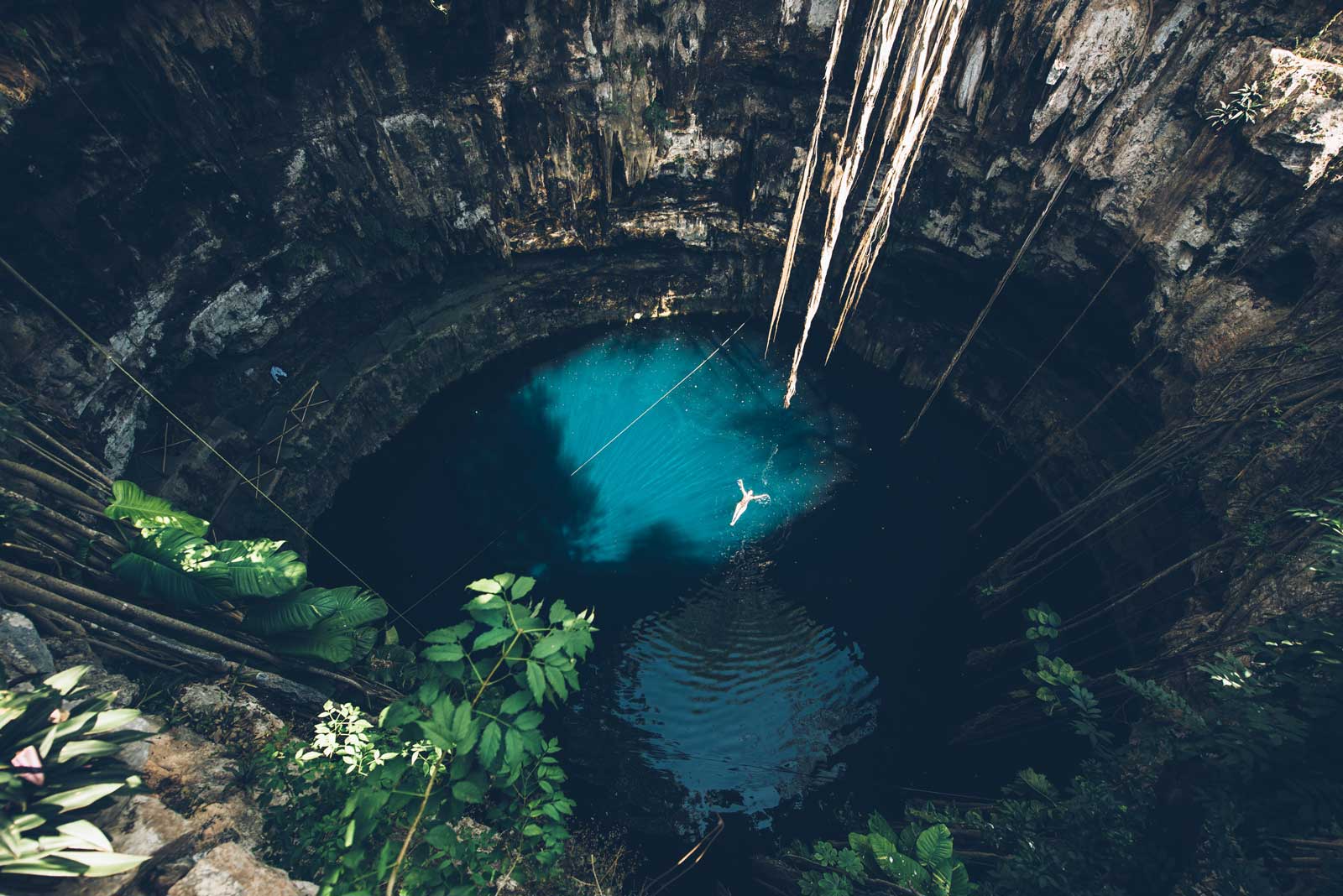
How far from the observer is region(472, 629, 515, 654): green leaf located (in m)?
3.18

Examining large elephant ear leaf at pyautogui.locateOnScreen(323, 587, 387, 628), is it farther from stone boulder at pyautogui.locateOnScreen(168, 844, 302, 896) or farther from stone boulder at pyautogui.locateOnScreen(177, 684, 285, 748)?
stone boulder at pyautogui.locateOnScreen(168, 844, 302, 896)

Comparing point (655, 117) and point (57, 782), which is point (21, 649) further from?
point (655, 117)

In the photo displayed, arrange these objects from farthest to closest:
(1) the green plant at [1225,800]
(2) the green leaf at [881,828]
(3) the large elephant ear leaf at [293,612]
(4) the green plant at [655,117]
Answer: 1. (4) the green plant at [655,117]
2. (3) the large elephant ear leaf at [293,612]
3. (2) the green leaf at [881,828]
4. (1) the green plant at [1225,800]

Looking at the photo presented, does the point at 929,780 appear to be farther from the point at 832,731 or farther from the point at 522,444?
the point at 522,444

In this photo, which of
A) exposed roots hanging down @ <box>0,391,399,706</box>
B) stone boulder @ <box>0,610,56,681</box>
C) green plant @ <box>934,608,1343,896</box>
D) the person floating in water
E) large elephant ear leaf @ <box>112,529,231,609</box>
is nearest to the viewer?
green plant @ <box>934,608,1343,896</box>

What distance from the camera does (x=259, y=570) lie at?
644cm

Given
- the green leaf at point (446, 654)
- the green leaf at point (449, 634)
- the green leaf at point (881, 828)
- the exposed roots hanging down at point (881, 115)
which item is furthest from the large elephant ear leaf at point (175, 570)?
the exposed roots hanging down at point (881, 115)

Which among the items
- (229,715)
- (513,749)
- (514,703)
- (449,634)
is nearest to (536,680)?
(514,703)

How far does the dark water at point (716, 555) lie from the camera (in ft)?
27.1

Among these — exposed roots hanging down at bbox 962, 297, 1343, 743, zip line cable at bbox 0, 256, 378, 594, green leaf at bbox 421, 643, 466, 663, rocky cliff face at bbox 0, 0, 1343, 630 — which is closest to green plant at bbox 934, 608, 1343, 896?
exposed roots hanging down at bbox 962, 297, 1343, 743

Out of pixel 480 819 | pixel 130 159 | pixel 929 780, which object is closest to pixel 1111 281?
pixel 929 780

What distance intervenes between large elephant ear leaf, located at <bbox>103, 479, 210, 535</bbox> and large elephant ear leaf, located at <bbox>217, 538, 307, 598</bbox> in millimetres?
574

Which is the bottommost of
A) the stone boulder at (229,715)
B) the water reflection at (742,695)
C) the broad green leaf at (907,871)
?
the water reflection at (742,695)

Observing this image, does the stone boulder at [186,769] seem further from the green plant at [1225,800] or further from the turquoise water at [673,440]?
the green plant at [1225,800]
